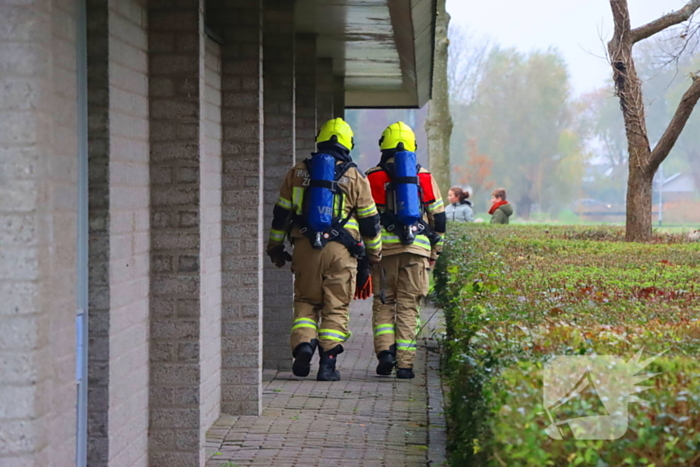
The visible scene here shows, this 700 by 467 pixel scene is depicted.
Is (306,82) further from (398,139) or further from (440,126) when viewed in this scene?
(440,126)

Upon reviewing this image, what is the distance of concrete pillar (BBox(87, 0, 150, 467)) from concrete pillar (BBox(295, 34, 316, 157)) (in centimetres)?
500

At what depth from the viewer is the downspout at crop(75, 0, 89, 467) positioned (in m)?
4.37

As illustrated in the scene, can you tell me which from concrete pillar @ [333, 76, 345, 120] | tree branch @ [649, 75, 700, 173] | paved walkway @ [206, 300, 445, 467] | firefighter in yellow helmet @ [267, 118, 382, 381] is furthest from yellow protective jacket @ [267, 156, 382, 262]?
tree branch @ [649, 75, 700, 173]

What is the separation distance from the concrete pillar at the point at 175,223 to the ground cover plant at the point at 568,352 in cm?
151

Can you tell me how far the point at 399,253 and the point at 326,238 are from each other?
1042 mm

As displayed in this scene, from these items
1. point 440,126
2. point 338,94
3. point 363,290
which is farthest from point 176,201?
point 440,126

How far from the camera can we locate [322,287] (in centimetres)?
811

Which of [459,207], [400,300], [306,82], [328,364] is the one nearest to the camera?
[328,364]

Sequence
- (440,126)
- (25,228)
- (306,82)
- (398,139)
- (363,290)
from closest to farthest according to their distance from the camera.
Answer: (25,228)
(363,290)
(398,139)
(306,82)
(440,126)

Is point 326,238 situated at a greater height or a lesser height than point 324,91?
lesser

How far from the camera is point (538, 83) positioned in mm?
84062

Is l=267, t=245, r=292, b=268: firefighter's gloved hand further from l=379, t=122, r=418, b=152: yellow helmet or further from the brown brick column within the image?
the brown brick column

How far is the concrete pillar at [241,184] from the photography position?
6.84m

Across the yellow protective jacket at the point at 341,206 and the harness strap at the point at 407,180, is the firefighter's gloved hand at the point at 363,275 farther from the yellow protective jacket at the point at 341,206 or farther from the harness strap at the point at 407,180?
the harness strap at the point at 407,180
